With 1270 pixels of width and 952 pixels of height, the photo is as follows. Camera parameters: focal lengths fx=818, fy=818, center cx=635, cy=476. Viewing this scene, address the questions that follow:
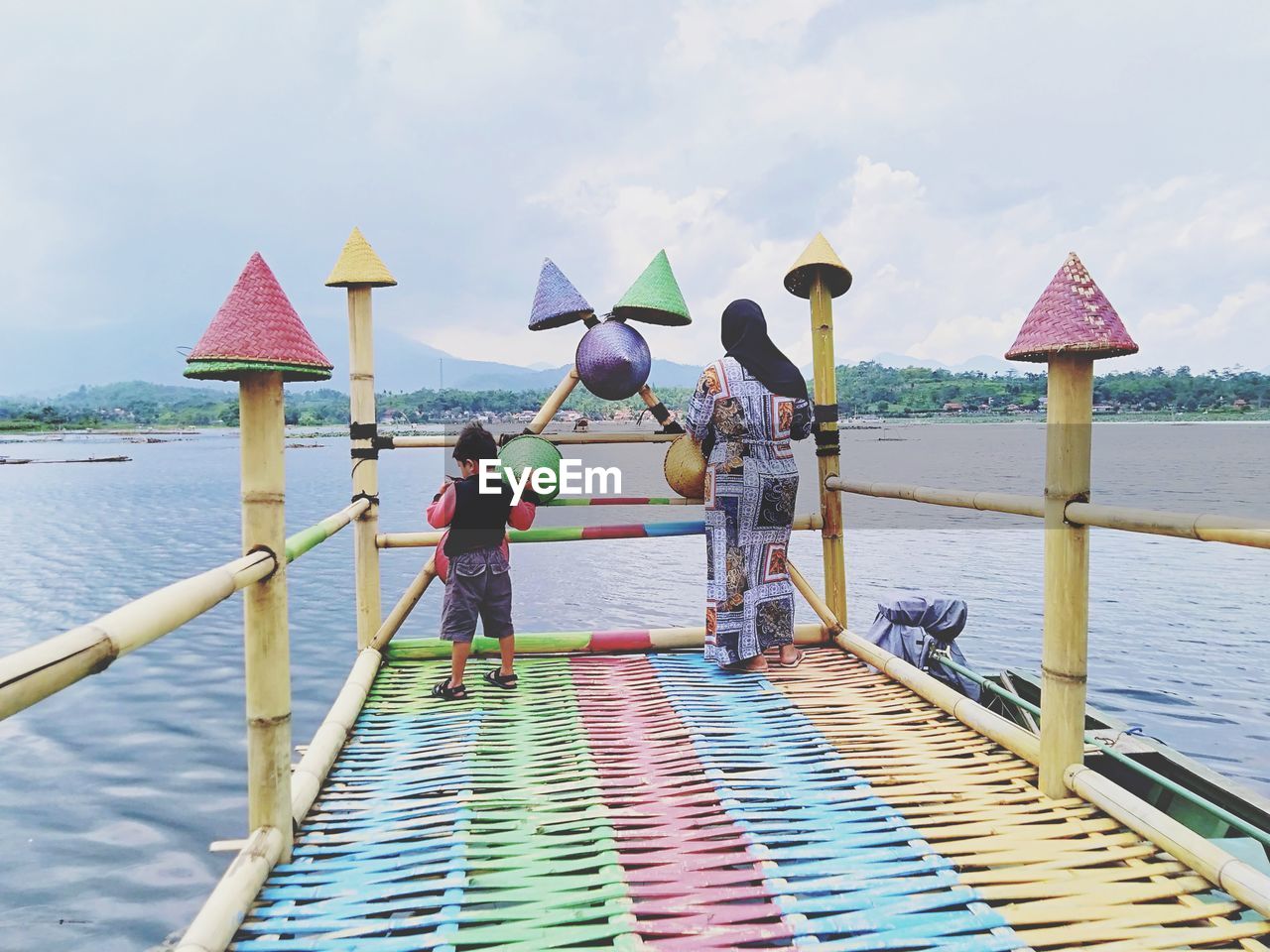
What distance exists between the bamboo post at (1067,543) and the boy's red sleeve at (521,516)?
2.31 meters

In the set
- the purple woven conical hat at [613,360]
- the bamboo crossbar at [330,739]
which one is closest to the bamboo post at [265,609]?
the bamboo crossbar at [330,739]

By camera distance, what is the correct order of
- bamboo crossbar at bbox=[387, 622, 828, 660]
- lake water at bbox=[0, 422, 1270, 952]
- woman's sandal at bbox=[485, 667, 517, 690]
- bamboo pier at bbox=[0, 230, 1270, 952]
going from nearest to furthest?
bamboo pier at bbox=[0, 230, 1270, 952], woman's sandal at bbox=[485, 667, 517, 690], bamboo crossbar at bbox=[387, 622, 828, 660], lake water at bbox=[0, 422, 1270, 952]

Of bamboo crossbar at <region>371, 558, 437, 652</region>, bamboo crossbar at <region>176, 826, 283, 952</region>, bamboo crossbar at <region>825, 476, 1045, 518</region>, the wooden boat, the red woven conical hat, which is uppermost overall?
the red woven conical hat

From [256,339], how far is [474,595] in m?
2.04

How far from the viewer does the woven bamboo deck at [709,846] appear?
77.5 inches

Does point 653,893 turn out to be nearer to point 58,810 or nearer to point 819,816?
point 819,816

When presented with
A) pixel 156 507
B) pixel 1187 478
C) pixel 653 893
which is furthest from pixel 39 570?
pixel 1187 478

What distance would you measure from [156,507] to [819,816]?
109 feet

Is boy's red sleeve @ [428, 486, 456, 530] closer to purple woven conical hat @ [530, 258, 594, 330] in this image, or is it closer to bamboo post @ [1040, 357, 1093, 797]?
purple woven conical hat @ [530, 258, 594, 330]

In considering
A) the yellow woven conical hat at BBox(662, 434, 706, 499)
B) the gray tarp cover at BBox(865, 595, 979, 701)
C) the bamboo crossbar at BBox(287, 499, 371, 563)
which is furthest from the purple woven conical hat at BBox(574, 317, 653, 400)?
the gray tarp cover at BBox(865, 595, 979, 701)

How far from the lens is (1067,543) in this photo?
259cm

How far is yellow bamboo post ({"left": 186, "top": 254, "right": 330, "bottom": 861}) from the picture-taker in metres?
2.16

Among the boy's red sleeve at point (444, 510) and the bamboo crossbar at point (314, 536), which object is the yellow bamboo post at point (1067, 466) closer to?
the bamboo crossbar at point (314, 536)

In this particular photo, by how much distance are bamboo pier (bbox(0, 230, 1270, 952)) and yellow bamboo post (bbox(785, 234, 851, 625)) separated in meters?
0.97
